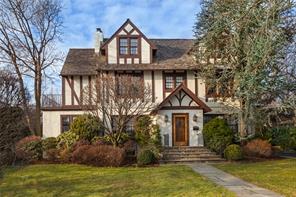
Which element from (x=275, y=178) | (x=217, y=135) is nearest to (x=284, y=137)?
(x=217, y=135)

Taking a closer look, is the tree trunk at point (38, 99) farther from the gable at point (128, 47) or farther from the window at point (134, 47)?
the window at point (134, 47)

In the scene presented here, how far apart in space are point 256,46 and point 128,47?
60.2 feet

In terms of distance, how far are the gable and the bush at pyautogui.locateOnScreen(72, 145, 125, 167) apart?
28.5 ft

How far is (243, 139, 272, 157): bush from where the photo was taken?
24.7m

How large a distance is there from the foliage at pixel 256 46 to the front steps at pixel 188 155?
793cm

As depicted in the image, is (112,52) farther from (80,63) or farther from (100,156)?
(100,156)

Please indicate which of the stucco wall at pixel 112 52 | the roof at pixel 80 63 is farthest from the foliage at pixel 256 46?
the roof at pixel 80 63

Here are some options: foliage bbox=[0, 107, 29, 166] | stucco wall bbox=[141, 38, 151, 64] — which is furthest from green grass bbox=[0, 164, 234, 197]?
stucco wall bbox=[141, 38, 151, 64]

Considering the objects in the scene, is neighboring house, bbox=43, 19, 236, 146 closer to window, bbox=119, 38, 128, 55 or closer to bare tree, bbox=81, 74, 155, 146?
window, bbox=119, 38, 128, 55

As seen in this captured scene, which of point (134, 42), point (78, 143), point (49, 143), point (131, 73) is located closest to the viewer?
point (78, 143)

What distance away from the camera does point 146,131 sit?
2588 cm

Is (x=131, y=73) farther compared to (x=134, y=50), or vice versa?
(x=134, y=50)

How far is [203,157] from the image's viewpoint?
24.1 metres

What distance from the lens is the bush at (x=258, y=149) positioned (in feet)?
81.0
